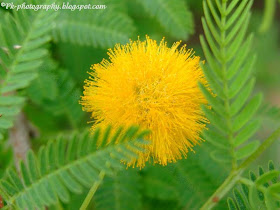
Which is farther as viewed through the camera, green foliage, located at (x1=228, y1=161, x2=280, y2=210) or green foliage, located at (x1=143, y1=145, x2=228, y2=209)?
green foliage, located at (x1=143, y1=145, x2=228, y2=209)

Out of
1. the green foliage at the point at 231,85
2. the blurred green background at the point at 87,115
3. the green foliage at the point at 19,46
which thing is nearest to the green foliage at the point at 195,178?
the blurred green background at the point at 87,115

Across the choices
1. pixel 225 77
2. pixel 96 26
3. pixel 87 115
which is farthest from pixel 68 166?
pixel 87 115

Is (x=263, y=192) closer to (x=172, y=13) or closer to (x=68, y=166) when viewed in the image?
(x=68, y=166)

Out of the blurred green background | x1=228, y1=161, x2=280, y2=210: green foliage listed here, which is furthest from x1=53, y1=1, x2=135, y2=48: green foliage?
x1=228, y1=161, x2=280, y2=210: green foliage

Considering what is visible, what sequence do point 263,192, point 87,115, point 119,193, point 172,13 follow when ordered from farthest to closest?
point 87,115
point 172,13
point 119,193
point 263,192

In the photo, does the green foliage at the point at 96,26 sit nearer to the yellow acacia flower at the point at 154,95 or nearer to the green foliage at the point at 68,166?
the yellow acacia flower at the point at 154,95

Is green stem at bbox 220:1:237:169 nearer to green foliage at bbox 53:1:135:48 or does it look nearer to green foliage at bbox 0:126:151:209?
green foliage at bbox 0:126:151:209
